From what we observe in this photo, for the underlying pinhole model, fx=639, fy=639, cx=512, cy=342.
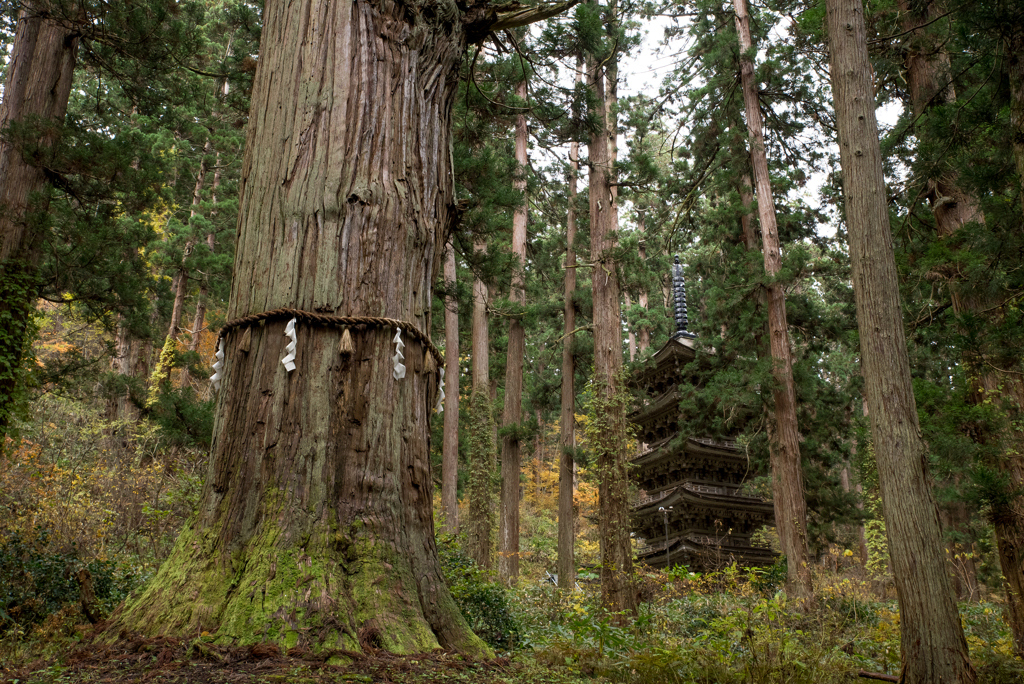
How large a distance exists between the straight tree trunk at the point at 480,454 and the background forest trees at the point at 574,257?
77 mm

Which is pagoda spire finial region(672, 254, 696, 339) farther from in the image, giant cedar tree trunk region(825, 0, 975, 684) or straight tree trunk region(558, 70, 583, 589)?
giant cedar tree trunk region(825, 0, 975, 684)

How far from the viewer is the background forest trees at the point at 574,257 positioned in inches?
289

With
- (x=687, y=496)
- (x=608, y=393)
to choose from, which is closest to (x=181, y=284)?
(x=608, y=393)

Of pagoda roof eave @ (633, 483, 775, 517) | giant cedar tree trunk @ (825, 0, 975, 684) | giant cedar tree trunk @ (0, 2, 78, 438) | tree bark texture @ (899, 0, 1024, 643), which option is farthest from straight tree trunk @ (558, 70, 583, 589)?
giant cedar tree trunk @ (0, 2, 78, 438)

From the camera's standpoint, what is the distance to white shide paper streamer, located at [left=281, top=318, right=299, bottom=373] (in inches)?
114

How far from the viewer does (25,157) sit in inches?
326

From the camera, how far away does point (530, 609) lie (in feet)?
33.0

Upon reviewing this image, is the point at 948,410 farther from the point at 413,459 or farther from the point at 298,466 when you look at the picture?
the point at 298,466

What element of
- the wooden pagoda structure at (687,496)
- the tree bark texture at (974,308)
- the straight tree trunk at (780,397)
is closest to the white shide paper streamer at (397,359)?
the tree bark texture at (974,308)

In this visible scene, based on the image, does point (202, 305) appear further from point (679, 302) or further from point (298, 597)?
point (298, 597)

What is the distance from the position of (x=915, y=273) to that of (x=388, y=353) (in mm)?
7982

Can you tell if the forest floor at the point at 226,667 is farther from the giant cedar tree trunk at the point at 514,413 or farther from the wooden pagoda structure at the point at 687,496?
the wooden pagoda structure at the point at 687,496

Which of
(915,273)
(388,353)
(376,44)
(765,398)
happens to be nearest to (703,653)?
(388,353)

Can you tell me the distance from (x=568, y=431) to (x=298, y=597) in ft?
44.2
